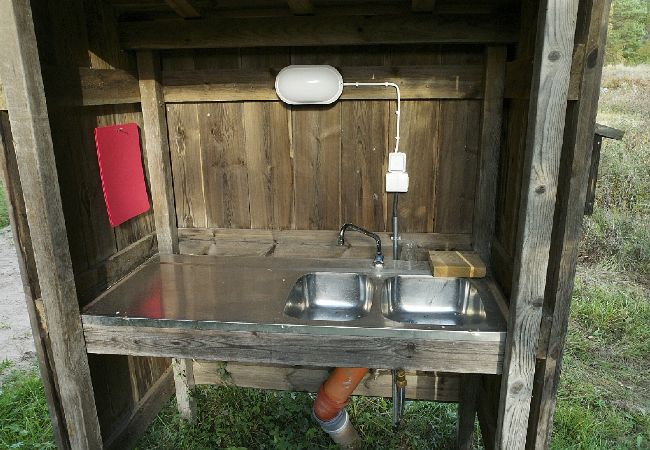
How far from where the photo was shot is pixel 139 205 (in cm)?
226

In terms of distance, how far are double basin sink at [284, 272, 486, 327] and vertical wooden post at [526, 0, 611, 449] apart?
409 mm

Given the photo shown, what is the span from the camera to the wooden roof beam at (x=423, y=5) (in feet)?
5.94

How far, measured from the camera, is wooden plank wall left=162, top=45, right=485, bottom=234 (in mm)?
2133

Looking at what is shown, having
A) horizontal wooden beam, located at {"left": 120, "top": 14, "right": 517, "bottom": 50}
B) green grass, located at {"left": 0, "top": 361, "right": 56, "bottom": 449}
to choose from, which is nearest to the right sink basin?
horizontal wooden beam, located at {"left": 120, "top": 14, "right": 517, "bottom": 50}

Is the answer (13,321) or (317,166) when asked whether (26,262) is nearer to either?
(317,166)

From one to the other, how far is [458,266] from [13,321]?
12.3 ft

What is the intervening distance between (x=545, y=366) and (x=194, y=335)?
1.28 m

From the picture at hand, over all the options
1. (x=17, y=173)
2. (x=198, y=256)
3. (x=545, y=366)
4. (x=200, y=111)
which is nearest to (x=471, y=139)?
(x=545, y=366)

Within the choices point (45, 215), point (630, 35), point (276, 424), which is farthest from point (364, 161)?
point (630, 35)

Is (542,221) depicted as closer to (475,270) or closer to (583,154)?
(583,154)

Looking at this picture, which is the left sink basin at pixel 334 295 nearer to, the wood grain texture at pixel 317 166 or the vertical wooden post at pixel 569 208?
the wood grain texture at pixel 317 166

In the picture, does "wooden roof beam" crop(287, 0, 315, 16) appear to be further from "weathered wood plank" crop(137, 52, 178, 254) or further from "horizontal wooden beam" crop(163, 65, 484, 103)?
"weathered wood plank" crop(137, 52, 178, 254)

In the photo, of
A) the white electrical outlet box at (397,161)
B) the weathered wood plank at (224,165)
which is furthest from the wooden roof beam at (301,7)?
the white electrical outlet box at (397,161)

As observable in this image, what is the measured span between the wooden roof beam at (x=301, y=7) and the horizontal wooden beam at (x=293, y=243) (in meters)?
1.03
